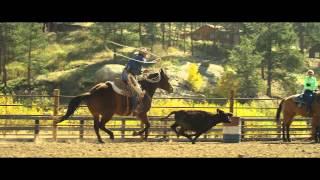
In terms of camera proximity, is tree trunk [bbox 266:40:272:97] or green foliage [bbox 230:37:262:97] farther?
tree trunk [bbox 266:40:272:97]

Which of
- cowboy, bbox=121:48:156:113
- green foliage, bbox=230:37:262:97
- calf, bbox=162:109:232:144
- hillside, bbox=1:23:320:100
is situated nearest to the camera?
cowboy, bbox=121:48:156:113

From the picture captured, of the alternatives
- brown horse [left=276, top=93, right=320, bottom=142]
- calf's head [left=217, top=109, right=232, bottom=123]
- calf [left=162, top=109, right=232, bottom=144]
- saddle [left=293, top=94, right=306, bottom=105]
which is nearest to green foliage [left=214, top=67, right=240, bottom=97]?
brown horse [left=276, top=93, right=320, bottom=142]

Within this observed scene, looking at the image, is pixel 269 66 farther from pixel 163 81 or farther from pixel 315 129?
pixel 163 81

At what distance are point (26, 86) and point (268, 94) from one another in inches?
890

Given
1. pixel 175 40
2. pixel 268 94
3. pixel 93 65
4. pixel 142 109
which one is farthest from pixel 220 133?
pixel 175 40

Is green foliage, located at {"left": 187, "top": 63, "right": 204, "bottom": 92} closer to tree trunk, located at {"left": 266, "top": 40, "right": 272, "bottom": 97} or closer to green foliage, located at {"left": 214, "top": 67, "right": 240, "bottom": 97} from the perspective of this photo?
green foliage, located at {"left": 214, "top": 67, "right": 240, "bottom": 97}

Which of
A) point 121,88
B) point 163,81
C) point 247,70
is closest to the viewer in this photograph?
point 121,88

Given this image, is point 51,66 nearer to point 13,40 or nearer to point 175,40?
point 13,40

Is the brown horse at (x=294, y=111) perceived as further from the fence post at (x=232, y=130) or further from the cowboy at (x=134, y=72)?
the cowboy at (x=134, y=72)

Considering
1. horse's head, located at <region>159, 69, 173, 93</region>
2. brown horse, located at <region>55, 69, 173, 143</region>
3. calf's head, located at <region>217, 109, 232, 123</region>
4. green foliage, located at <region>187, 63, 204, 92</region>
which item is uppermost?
green foliage, located at <region>187, 63, 204, 92</region>

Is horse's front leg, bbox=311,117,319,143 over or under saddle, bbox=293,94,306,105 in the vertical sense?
under

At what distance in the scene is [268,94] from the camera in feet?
167

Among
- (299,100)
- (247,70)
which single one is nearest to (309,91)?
(299,100)

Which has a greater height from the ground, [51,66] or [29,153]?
[51,66]
